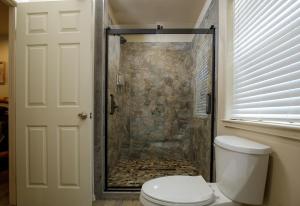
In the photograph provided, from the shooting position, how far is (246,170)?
1.10 meters

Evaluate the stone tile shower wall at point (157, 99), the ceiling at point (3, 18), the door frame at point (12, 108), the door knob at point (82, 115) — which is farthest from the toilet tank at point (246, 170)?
the ceiling at point (3, 18)

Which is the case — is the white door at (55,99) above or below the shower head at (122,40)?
below

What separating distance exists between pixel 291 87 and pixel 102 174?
179 cm

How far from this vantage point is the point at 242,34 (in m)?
1.61

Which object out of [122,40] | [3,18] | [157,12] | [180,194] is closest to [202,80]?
[157,12]

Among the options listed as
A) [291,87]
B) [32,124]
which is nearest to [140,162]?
[32,124]

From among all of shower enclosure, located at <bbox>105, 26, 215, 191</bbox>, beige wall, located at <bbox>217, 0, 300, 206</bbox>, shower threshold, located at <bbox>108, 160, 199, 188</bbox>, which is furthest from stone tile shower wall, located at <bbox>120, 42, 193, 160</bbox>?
beige wall, located at <bbox>217, 0, 300, 206</bbox>

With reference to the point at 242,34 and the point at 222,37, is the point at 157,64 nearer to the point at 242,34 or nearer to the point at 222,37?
the point at 222,37

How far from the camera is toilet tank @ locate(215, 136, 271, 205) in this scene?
3.53 ft

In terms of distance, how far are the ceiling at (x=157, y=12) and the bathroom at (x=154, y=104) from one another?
0.03 metres

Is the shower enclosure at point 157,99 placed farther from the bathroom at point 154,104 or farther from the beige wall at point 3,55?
the beige wall at point 3,55

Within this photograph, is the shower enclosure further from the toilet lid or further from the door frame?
the toilet lid

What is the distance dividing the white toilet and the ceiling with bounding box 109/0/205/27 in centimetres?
209

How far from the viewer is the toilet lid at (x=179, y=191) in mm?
1114
